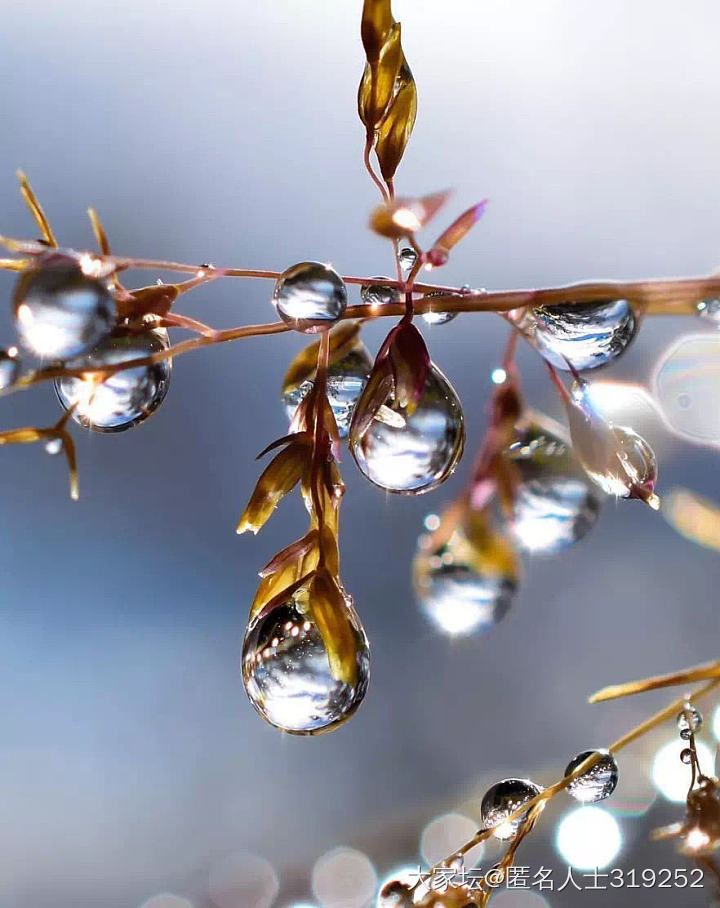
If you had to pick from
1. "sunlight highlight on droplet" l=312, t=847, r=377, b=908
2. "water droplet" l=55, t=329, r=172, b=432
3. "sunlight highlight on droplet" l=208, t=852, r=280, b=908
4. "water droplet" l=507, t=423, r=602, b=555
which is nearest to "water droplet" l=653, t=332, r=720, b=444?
"water droplet" l=507, t=423, r=602, b=555

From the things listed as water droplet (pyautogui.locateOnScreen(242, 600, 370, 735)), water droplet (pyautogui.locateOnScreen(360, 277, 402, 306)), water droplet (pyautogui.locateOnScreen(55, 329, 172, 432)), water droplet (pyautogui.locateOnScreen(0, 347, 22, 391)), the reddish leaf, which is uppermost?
water droplet (pyautogui.locateOnScreen(360, 277, 402, 306))

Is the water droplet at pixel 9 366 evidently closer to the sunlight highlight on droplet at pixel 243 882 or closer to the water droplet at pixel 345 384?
the water droplet at pixel 345 384

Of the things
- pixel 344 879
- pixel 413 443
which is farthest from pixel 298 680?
pixel 344 879

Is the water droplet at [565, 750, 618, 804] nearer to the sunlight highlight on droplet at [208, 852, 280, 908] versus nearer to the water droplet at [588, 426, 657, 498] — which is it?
the water droplet at [588, 426, 657, 498]

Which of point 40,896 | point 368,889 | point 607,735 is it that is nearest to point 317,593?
point 368,889

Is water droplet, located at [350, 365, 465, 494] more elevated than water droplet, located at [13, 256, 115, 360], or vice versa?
water droplet, located at [13, 256, 115, 360]

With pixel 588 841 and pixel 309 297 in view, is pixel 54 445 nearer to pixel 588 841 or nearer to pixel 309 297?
pixel 309 297
